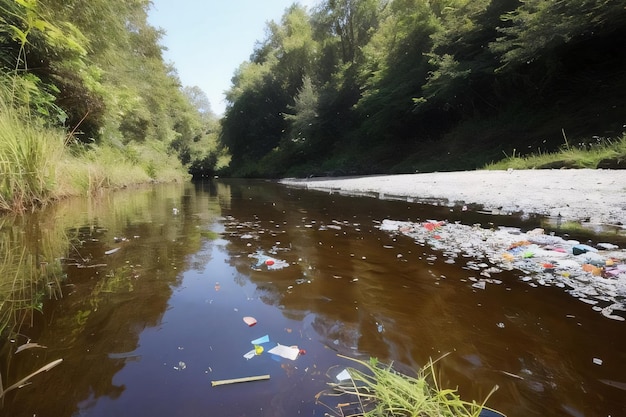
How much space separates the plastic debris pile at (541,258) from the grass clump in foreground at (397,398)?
3.66 ft

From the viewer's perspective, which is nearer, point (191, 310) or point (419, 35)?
point (191, 310)

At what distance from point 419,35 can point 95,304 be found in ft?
58.9

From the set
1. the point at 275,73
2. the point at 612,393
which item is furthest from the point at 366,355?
the point at 275,73

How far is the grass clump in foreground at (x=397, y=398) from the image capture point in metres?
0.92

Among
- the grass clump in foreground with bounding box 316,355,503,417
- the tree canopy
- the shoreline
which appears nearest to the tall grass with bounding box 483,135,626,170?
the shoreline

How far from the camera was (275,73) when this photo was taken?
30000mm

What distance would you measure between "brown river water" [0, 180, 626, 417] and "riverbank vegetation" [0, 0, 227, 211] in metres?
1.84

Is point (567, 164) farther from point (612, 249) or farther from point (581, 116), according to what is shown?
point (612, 249)

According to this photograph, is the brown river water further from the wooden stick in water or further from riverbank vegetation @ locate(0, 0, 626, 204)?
riverbank vegetation @ locate(0, 0, 626, 204)

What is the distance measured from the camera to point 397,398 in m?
0.95

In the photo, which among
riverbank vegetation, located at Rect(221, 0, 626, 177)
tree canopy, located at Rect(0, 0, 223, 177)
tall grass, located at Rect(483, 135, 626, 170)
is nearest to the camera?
tree canopy, located at Rect(0, 0, 223, 177)

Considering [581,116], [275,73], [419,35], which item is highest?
[275,73]

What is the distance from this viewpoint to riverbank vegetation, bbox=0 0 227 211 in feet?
13.3

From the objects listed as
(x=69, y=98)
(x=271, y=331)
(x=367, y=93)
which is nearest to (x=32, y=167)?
(x=271, y=331)
